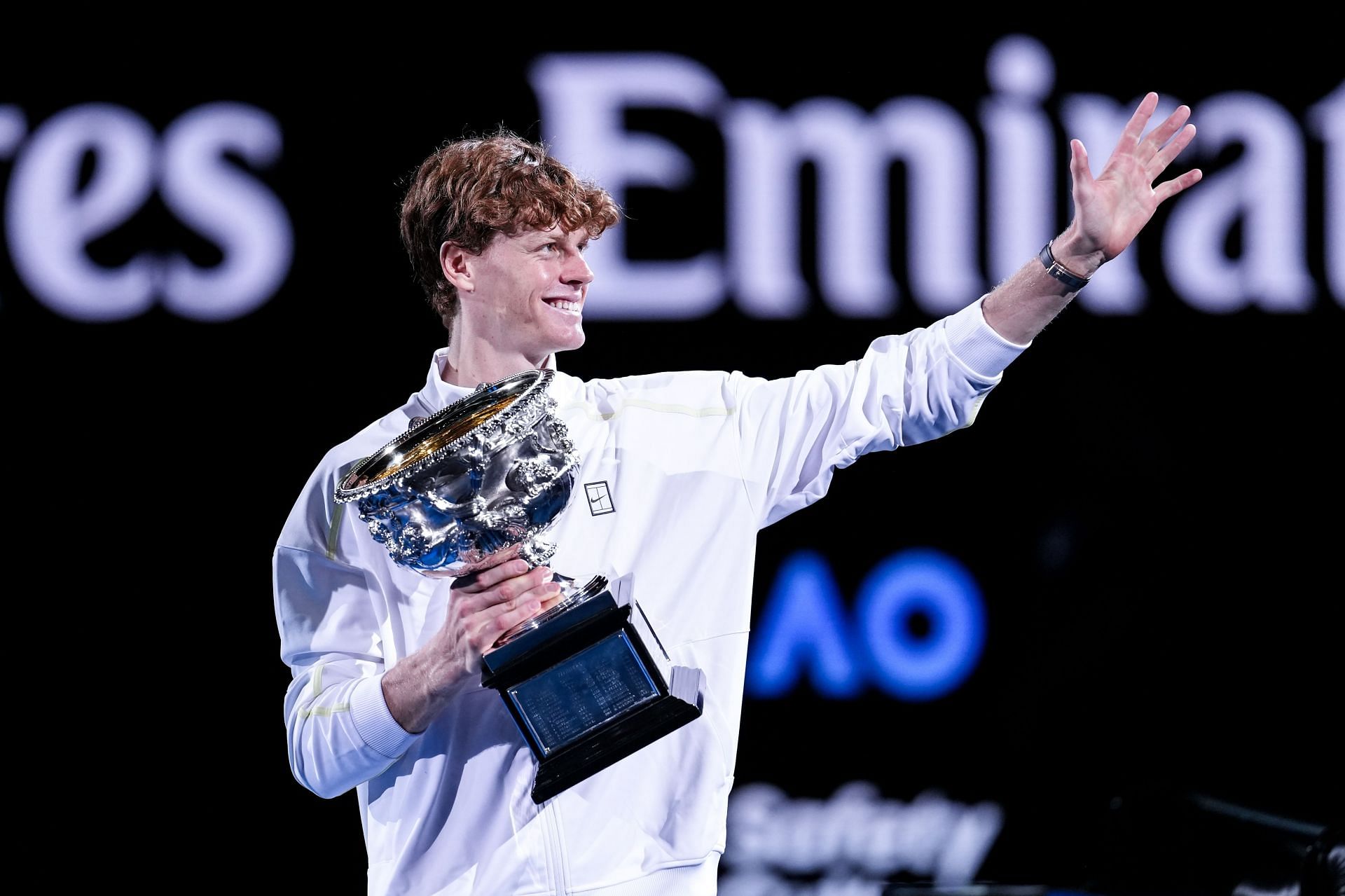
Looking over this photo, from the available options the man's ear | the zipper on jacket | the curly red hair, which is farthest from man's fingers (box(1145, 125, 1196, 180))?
the zipper on jacket

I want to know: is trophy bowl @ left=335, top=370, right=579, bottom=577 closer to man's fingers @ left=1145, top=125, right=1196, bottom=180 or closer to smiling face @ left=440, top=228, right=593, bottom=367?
smiling face @ left=440, top=228, right=593, bottom=367

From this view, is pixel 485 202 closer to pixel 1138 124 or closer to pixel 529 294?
pixel 529 294

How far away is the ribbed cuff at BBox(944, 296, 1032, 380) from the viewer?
2.04 m

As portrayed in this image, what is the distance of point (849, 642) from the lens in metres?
3.92

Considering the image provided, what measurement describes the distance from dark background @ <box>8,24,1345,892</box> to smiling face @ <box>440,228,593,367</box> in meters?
1.60

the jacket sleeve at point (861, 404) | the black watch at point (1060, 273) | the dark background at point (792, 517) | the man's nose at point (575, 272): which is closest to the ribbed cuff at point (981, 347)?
the jacket sleeve at point (861, 404)

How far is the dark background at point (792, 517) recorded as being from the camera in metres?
3.73

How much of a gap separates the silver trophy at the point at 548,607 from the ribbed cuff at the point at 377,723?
0.18 metres

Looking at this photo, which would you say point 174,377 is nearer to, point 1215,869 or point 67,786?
point 67,786

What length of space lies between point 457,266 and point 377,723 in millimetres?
780

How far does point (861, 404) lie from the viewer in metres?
2.18

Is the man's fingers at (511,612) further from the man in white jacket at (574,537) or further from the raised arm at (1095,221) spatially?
the raised arm at (1095,221)

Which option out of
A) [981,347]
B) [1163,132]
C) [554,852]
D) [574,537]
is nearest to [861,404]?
[981,347]

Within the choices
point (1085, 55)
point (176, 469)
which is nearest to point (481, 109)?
point (176, 469)
